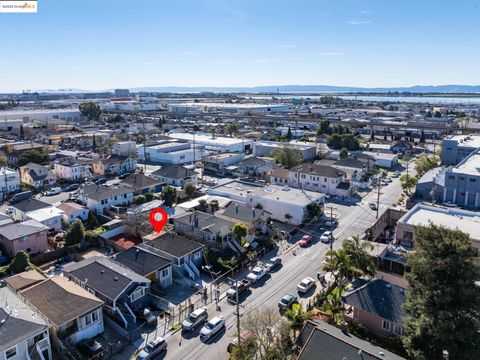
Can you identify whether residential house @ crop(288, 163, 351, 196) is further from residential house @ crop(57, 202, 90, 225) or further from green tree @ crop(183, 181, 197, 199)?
residential house @ crop(57, 202, 90, 225)

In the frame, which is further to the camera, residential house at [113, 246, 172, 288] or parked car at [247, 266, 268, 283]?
parked car at [247, 266, 268, 283]

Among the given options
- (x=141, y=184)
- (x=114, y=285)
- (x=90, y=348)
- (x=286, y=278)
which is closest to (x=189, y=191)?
(x=141, y=184)

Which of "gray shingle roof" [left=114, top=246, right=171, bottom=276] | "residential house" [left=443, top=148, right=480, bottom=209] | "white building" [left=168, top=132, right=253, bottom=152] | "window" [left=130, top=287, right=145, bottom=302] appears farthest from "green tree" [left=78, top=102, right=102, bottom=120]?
"window" [left=130, top=287, right=145, bottom=302]

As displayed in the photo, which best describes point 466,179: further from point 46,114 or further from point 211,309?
point 46,114

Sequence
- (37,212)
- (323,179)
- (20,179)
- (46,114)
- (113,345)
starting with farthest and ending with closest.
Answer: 1. (46,114)
2. (20,179)
3. (323,179)
4. (37,212)
5. (113,345)

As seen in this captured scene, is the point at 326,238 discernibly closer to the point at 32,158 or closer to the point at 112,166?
the point at 112,166

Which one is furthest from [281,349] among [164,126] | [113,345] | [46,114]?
[46,114]
